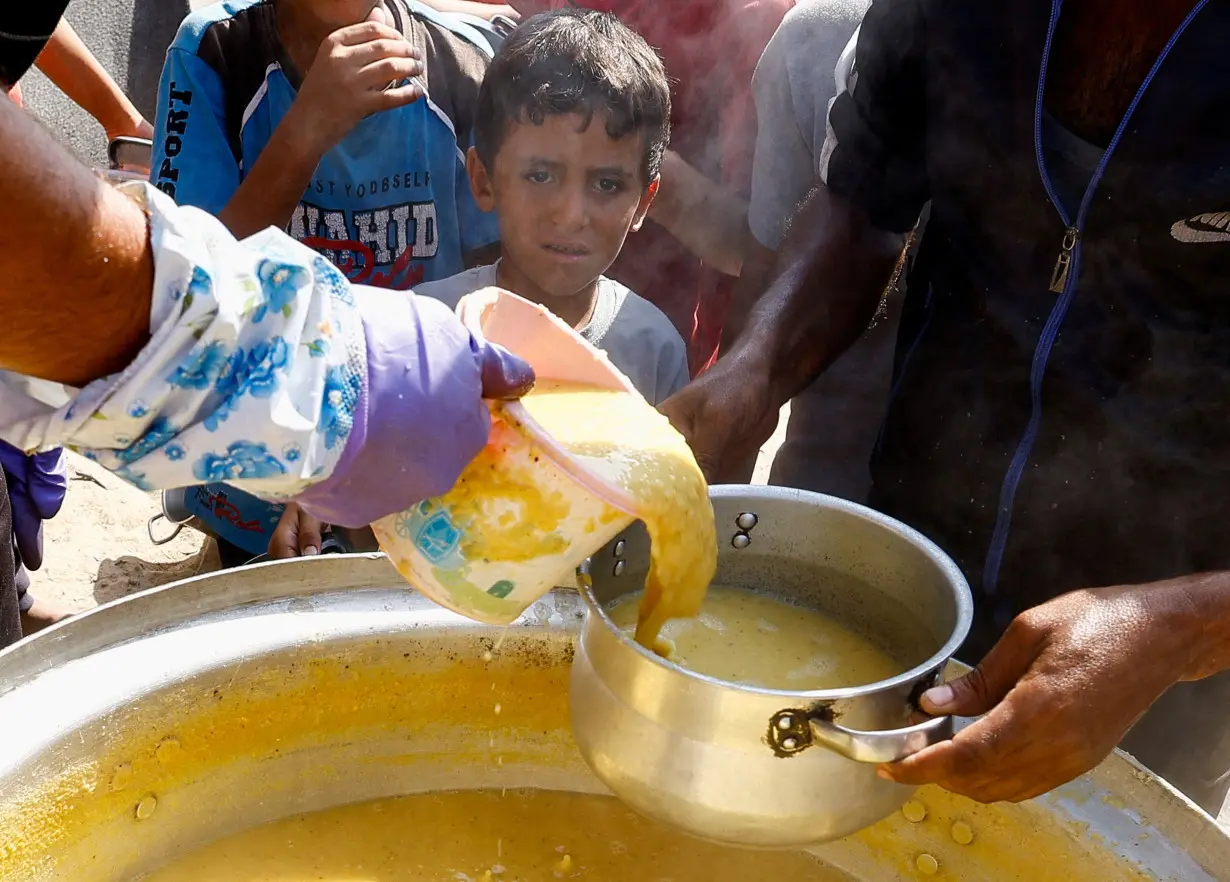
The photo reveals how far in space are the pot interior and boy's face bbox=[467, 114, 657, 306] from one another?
1.08 metres

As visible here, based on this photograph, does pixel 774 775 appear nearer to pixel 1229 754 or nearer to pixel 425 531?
pixel 425 531

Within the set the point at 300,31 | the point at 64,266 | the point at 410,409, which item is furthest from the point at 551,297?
the point at 64,266

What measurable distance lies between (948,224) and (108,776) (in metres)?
1.61

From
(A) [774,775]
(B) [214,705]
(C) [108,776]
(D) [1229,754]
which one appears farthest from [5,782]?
(D) [1229,754]

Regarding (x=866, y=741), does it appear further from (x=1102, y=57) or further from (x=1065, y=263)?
(x=1102, y=57)

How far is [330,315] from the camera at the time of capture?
36.8 inches

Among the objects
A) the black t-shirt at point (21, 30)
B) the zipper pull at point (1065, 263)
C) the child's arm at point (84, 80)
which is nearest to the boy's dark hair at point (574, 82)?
the black t-shirt at point (21, 30)

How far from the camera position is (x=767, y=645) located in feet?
4.73

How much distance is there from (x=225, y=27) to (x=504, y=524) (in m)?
1.76

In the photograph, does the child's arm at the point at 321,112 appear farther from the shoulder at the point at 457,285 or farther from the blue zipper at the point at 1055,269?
the blue zipper at the point at 1055,269

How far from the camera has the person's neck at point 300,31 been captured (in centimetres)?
236

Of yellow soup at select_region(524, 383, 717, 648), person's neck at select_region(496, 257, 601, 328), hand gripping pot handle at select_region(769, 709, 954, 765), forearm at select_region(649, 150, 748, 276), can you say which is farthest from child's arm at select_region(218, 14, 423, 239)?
hand gripping pot handle at select_region(769, 709, 954, 765)

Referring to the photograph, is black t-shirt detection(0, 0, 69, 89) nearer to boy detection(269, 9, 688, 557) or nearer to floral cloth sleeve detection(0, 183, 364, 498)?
boy detection(269, 9, 688, 557)

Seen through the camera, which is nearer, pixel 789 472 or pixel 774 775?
pixel 774 775
